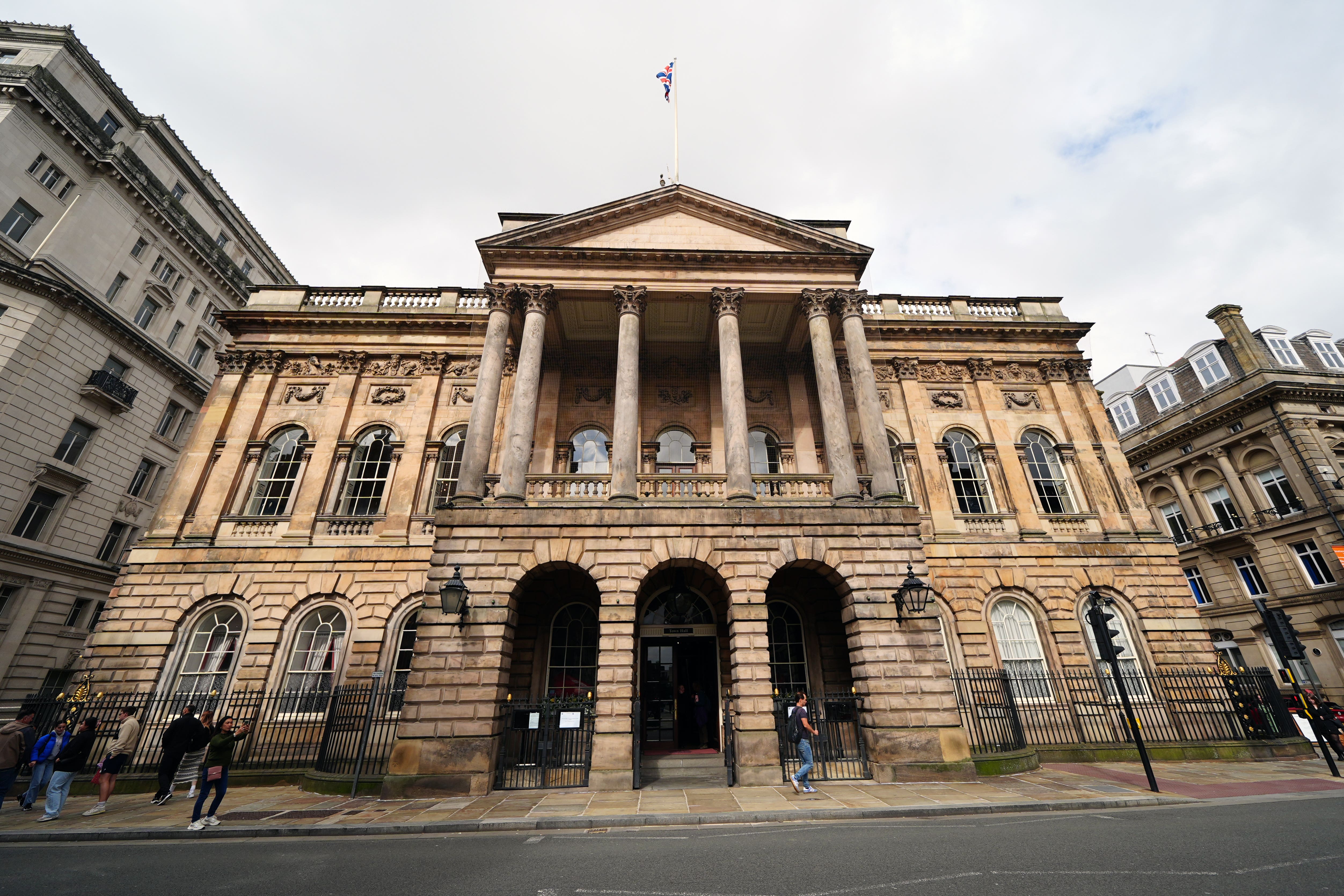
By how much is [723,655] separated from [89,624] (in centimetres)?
2618

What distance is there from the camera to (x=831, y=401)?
14352 millimetres

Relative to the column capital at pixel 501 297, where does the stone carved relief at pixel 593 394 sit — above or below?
below

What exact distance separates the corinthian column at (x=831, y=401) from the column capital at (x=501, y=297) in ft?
27.5

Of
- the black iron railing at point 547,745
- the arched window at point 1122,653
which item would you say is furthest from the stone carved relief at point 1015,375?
the black iron railing at point 547,745

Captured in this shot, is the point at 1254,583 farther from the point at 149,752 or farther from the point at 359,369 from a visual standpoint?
the point at 149,752

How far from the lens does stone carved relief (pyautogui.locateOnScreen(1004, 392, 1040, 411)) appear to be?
19.2 metres

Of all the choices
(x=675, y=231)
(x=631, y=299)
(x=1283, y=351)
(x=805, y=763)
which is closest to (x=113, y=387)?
(x=631, y=299)

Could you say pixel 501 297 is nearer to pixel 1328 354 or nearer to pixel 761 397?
pixel 761 397

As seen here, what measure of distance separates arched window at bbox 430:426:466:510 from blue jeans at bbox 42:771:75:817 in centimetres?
884

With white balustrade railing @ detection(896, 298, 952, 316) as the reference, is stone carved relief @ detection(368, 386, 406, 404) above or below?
below

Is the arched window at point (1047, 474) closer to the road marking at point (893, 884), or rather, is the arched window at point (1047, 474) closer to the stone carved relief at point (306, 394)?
the road marking at point (893, 884)

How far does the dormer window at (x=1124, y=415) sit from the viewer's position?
32.2m

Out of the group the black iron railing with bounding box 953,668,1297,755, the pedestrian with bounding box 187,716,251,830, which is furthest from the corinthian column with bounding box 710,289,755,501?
the pedestrian with bounding box 187,716,251,830

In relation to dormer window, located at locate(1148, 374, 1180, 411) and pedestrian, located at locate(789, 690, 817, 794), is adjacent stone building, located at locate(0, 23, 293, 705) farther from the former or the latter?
dormer window, located at locate(1148, 374, 1180, 411)
